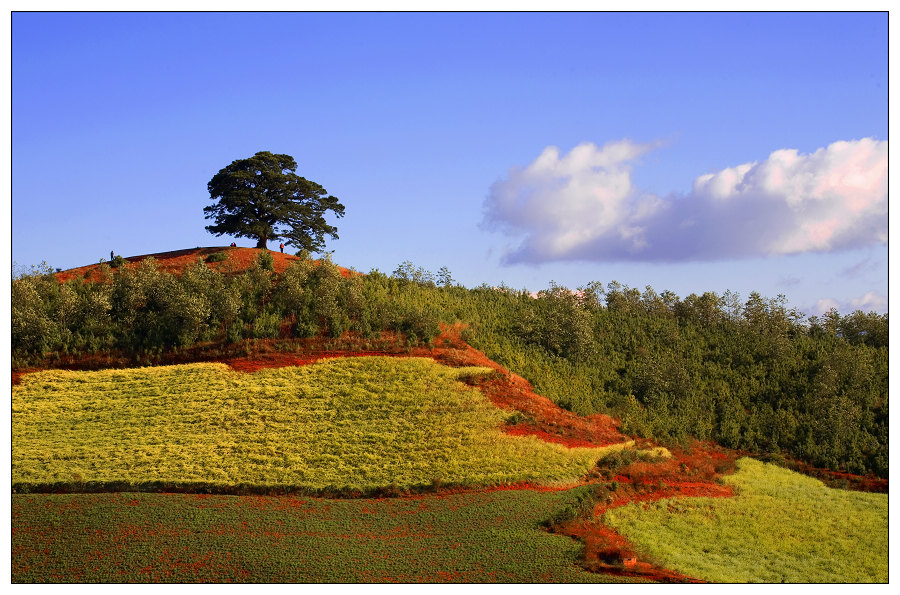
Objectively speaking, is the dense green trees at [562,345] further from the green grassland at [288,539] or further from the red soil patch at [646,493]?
the green grassland at [288,539]

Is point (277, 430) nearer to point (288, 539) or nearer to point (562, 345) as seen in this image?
point (288, 539)

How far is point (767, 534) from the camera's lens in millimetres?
35562

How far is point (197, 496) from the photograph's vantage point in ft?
116

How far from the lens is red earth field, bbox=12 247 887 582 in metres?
38.6

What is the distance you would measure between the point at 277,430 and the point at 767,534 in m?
24.7

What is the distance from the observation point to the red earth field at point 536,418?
38.6 metres

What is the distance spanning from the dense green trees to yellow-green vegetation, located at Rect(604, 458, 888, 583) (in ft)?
24.8

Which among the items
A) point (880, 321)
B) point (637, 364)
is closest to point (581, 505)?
point (637, 364)

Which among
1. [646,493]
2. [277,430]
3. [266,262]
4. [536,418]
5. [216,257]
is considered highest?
[216,257]

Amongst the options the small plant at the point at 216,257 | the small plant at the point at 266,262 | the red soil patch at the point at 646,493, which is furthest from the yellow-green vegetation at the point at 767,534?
the small plant at the point at 216,257

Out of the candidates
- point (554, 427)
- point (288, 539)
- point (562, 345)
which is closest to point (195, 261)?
point (562, 345)

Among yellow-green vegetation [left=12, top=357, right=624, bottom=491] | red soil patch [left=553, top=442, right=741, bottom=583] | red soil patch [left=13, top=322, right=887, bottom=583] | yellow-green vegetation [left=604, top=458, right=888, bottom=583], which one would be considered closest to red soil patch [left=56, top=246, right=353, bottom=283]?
red soil patch [left=13, top=322, right=887, bottom=583]

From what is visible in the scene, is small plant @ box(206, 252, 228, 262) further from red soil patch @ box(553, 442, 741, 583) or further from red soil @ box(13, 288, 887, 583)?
red soil patch @ box(553, 442, 741, 583)

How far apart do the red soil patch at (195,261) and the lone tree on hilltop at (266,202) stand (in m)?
1.62
